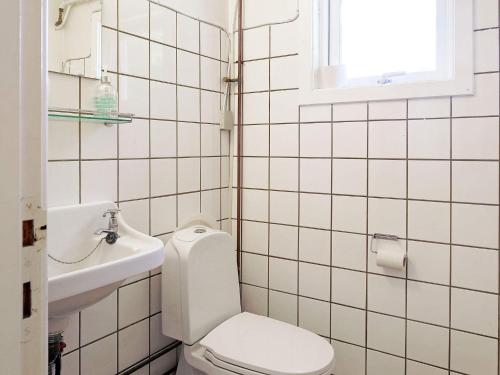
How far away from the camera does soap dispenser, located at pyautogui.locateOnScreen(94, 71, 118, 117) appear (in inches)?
50.6

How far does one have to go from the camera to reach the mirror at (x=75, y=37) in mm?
1210

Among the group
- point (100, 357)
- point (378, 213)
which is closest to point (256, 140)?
point (378, 213)

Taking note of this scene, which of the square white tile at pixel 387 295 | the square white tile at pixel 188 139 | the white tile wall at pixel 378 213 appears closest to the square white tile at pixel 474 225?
the white tile wall at pixel 378 213

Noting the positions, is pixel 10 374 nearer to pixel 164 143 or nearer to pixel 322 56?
pixel 164 143

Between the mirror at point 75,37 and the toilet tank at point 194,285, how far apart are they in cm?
70

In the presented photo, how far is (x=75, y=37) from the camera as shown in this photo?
4.15 feet

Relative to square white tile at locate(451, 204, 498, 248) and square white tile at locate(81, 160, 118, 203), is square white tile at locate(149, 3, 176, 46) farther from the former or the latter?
square white tile at locate(451, 204, 498, 248)

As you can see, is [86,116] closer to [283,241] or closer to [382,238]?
[283,241]

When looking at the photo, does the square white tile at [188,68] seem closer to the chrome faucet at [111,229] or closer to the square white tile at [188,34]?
the square white tile at [188,34]

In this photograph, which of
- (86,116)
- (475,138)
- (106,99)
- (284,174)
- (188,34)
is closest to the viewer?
(86,116)

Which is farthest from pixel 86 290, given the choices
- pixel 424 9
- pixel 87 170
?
pixel 424 9

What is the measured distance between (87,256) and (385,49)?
147 centimetres

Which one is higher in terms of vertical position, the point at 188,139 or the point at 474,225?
the point at 188,139

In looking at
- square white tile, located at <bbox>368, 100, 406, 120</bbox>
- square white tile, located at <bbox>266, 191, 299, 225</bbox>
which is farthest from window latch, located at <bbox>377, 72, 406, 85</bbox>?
square white tile, located at <bbox>266, 191, 299, 225</bbox>
